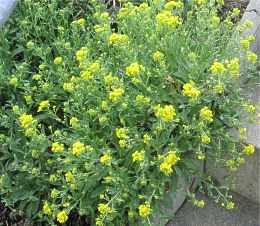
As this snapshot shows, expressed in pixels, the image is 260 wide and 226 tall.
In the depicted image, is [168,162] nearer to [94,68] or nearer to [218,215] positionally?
[94,68]

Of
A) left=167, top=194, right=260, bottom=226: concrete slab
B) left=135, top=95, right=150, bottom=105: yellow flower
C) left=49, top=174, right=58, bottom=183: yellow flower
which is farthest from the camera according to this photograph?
left=167, top=194, right=260, bottom=226: concrete slab

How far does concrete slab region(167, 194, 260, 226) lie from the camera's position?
9.93ft

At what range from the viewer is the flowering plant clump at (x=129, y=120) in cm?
241

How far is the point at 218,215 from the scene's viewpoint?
3049 mm

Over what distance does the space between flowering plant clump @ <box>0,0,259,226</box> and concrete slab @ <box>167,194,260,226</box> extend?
0.91 ft

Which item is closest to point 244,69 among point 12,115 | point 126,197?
point 126,197

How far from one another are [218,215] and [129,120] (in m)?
0.91

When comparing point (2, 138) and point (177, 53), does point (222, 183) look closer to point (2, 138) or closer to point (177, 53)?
point (177, 53)

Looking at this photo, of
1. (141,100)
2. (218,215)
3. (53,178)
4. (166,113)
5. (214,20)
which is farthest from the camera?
(218,215)

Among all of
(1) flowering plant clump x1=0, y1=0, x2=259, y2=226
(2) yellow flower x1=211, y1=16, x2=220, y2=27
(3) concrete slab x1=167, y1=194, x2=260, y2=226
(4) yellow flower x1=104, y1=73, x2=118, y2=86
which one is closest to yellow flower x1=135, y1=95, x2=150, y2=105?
(1) flowering plant clump x1=0, y1=0, x2=259, y2=226

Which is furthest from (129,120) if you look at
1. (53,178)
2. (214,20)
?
(214,20)

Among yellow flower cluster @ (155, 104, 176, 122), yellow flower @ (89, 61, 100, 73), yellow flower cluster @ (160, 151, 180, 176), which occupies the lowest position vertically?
yellow flower cluster @ (160, 151, 180, 176)

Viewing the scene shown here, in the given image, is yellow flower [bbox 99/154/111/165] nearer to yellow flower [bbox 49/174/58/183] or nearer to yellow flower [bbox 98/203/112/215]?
yellow flower [bbox 98/203/112/215]

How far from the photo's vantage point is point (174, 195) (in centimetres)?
260
